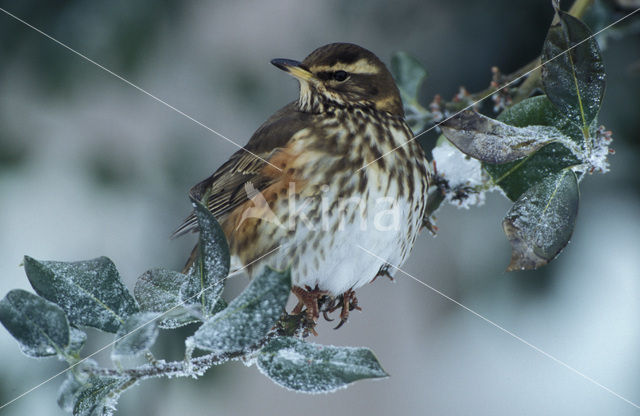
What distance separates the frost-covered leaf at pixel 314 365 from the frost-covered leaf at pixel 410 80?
1.93ft

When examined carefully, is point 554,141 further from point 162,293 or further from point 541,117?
point 162,293

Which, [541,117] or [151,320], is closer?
[151,320]

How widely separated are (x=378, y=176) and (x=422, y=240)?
642mm

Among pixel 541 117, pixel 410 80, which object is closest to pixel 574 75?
pixel 541 117

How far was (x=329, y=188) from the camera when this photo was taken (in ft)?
2.68

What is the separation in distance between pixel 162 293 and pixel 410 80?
2.05 ft

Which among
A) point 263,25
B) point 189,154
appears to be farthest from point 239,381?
point 263,25

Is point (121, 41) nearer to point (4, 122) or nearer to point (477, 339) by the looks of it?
point (4, 122)

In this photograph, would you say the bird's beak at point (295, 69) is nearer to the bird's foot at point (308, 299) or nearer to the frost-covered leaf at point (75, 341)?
the bird's foot at point (308, 299)

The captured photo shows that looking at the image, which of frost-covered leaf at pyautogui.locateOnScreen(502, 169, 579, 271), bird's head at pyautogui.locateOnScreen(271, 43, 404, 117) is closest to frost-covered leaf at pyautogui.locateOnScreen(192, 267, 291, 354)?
frost-covered leaf at pyautogui.locateOnScreen(502, 169, 579, 271)

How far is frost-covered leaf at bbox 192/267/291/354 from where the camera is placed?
502 millimetres

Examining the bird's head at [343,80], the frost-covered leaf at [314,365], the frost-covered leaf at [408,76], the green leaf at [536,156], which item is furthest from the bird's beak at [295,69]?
the frost-covered leaf at [314,365]

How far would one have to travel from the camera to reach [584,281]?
1207 millimetres

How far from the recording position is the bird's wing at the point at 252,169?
90cm
